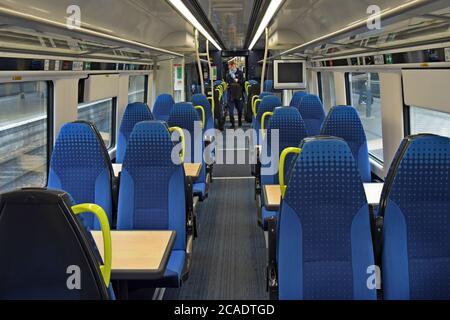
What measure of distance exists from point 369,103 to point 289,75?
3385mm

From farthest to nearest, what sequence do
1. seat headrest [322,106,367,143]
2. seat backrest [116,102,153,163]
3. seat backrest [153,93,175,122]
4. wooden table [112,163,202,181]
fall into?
seat backrest [153,93,175,122], seat backrest [116,102,153,163], wooden table [112,163,202,181], seat headrest [322,106,367,143]

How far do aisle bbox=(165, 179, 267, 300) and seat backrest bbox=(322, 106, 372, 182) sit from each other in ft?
4.55

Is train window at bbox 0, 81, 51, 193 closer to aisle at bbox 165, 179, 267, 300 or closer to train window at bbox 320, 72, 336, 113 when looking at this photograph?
aisle at bbox 165, 179, 267, 300

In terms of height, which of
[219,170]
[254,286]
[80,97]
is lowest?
[254,286]

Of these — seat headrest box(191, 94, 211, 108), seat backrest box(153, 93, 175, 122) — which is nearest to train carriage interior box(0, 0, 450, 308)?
seat backrest box(153, 93, 175, 122)

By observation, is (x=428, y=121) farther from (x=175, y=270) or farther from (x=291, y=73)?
(x=291, y=73)

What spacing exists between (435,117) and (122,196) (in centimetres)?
310

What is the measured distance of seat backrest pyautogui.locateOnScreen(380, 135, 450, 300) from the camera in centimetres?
231

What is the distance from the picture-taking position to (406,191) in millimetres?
2352

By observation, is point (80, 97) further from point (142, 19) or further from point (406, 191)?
point (406, 191)

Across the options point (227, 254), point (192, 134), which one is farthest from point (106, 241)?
point (192, 134)

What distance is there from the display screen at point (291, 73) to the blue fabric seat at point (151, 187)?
675 cm

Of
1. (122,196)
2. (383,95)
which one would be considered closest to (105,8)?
(122,196)

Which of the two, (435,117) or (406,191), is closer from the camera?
(406,191)
